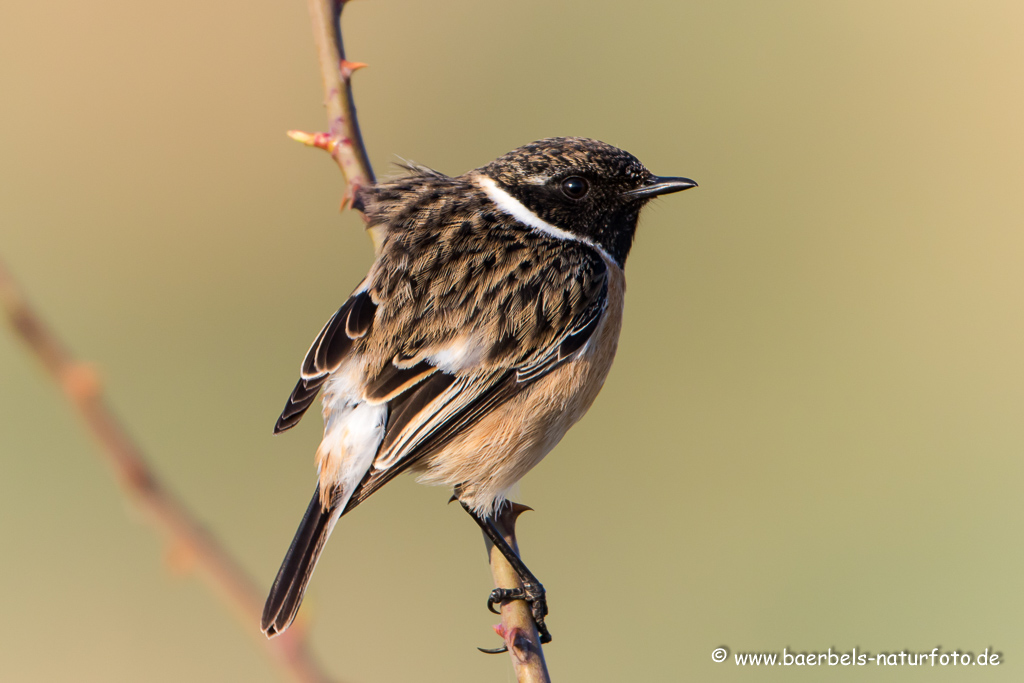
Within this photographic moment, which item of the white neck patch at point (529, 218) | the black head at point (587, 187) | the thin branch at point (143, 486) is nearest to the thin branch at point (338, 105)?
the white neck patch at point (529, 218)

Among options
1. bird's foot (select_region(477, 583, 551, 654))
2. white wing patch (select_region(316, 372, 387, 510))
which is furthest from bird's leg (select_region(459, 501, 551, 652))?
white wing patch (select_region(316, 372, 387, 510))

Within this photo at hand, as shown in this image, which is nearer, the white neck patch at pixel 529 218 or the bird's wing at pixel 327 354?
the bird's wing at pixel 327 354

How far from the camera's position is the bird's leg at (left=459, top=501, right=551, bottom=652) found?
3.03m

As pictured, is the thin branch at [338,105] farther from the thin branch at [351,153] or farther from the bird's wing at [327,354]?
the bird's wing at [327,354]

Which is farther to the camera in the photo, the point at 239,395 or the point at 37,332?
the point at 239,395

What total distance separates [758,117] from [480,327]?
20.7 feet

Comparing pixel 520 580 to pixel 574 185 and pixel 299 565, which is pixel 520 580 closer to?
pixel 299 565

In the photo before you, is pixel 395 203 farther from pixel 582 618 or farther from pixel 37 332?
pixel 582 618

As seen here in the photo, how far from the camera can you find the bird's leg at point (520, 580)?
3.03 metres

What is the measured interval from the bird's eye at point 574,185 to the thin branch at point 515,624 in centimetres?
128

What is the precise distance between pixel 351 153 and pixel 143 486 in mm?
2144

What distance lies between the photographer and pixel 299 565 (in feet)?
9.55

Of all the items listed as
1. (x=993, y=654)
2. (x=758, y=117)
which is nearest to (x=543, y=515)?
(x=993, y=654)

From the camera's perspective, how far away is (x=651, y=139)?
8117mm
